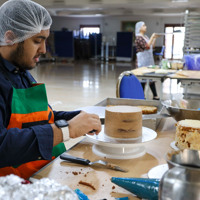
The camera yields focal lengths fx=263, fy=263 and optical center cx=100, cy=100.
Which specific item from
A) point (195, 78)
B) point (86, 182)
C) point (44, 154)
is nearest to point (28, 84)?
point (44, 154)

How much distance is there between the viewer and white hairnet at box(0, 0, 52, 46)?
122cm

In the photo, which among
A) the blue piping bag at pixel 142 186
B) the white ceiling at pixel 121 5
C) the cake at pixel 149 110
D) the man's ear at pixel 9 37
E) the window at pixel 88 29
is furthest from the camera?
the window at pixel 88 29

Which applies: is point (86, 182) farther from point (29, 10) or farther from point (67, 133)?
point (29, 10)

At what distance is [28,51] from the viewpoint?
1.24 m

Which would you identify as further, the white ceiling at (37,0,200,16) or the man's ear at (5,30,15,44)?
the white ceiling at (37,0,200,16)

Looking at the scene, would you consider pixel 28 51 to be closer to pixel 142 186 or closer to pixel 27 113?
pixel 27 113

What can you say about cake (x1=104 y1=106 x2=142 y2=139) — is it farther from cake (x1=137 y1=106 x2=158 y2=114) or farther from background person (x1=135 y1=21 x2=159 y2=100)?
background person (x1=135 y1=21 x2=159 y2=100)

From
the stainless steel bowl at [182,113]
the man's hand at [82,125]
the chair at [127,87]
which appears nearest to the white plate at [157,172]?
the man's hand at [82,125]

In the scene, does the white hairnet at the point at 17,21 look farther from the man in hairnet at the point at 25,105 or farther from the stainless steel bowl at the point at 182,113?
the stainless steel bowl at the point at 182,113

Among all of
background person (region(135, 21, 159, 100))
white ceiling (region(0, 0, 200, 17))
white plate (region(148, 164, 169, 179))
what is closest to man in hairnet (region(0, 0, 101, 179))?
white plate (region(148, 164, 169, 179))

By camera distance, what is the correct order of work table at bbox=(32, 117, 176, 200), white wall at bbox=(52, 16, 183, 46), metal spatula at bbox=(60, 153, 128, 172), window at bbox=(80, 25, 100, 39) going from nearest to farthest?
work table at bbox=(32, 117, 176, 200) → metal spatula at bbox=(60, 153, 128, 172) → white wall at bbox=(52, 16, 183, 46) → window at bbox=(80, 25, 100, 39)

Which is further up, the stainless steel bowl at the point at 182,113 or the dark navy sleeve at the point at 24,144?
the stainless steel bowl at the point at 182,113

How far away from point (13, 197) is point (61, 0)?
12.6m

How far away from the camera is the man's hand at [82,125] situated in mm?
1116
